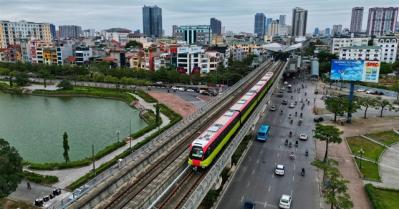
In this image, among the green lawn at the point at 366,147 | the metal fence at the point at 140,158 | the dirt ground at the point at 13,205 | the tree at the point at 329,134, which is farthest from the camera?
the green lawn at the point at 366,147

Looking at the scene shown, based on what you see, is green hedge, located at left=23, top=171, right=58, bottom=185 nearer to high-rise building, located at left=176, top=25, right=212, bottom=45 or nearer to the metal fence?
the metal fence

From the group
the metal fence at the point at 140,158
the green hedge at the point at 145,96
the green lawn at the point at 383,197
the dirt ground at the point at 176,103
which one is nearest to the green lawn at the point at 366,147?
the green lawn at the point at 383,197

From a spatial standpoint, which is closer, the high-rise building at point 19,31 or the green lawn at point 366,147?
the green lawn at point 366,147

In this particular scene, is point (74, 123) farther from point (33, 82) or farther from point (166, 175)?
point (33, 82)

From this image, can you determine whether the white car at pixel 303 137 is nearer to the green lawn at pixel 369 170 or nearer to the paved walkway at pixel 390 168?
the green lawn at pixel 369 170

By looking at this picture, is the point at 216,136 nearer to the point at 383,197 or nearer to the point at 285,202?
the point at 285,202

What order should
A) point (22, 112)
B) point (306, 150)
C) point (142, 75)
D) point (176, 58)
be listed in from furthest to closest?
point (176, 58), point (142, 75), point (22, 112), point (306, 150)

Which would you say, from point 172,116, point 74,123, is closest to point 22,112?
point 74,123
